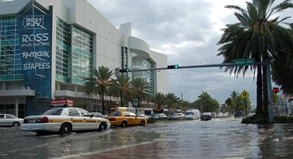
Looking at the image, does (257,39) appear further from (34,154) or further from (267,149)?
(34,154)

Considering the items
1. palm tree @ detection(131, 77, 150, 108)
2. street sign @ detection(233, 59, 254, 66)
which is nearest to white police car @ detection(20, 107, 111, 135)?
street sign @ detection(233, 59, 254, 66)

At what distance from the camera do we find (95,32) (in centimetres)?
7075

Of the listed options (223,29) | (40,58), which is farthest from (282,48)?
(40,58)

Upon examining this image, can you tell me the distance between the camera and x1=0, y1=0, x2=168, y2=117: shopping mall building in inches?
2274

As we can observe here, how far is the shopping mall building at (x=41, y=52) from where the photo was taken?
57.8 m

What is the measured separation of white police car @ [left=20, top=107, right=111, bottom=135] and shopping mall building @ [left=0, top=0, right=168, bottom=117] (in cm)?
4037

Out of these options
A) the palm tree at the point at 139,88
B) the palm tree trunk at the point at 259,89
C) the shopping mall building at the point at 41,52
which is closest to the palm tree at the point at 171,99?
the palm tree at the point at 139,88

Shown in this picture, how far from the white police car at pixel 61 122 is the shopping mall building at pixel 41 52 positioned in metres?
40.4

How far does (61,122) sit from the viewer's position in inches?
680

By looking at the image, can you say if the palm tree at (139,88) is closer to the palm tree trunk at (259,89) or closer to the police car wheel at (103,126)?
the palm tree trunk at (259,89)

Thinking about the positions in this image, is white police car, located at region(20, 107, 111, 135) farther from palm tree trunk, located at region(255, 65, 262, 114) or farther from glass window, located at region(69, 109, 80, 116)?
palm tree trunk, located at region(255, 65, 262, 114)

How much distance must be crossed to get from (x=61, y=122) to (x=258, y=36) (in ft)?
57.2

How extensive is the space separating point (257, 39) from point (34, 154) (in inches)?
853

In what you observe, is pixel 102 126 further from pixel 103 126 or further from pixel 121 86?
pixel 121 86
